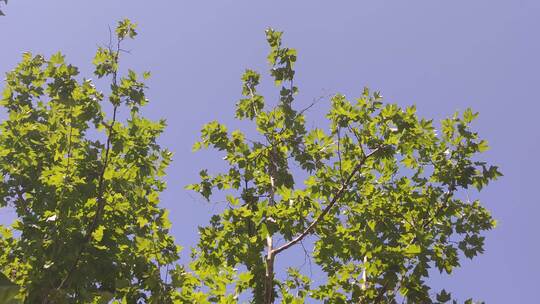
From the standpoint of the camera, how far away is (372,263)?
26.5 feet

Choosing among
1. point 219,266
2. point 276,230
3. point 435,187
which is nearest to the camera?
point 276,230

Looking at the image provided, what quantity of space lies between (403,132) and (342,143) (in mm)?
1219

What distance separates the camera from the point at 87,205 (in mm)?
7984

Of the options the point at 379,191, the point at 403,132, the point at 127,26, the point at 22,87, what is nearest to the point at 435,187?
the point at 379,191

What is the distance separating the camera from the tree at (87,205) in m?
7.44

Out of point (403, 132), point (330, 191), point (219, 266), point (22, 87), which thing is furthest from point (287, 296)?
point (22, 87)

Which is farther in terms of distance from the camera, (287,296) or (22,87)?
(22,87)

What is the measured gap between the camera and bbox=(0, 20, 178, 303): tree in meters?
7.44

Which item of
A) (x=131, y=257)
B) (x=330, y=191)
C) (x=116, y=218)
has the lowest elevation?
(x=131, y=257)

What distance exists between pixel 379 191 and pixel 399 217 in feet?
2.71

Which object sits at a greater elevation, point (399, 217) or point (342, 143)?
point (342, 143)

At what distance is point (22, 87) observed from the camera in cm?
1238

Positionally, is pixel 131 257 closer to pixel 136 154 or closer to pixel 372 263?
pixel 136 154

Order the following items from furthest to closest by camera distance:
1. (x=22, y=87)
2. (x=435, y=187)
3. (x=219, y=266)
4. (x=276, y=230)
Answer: (x=22, y=87) < (x=435, y=187) < (x=219, y=266) < (x=276, y=230)
